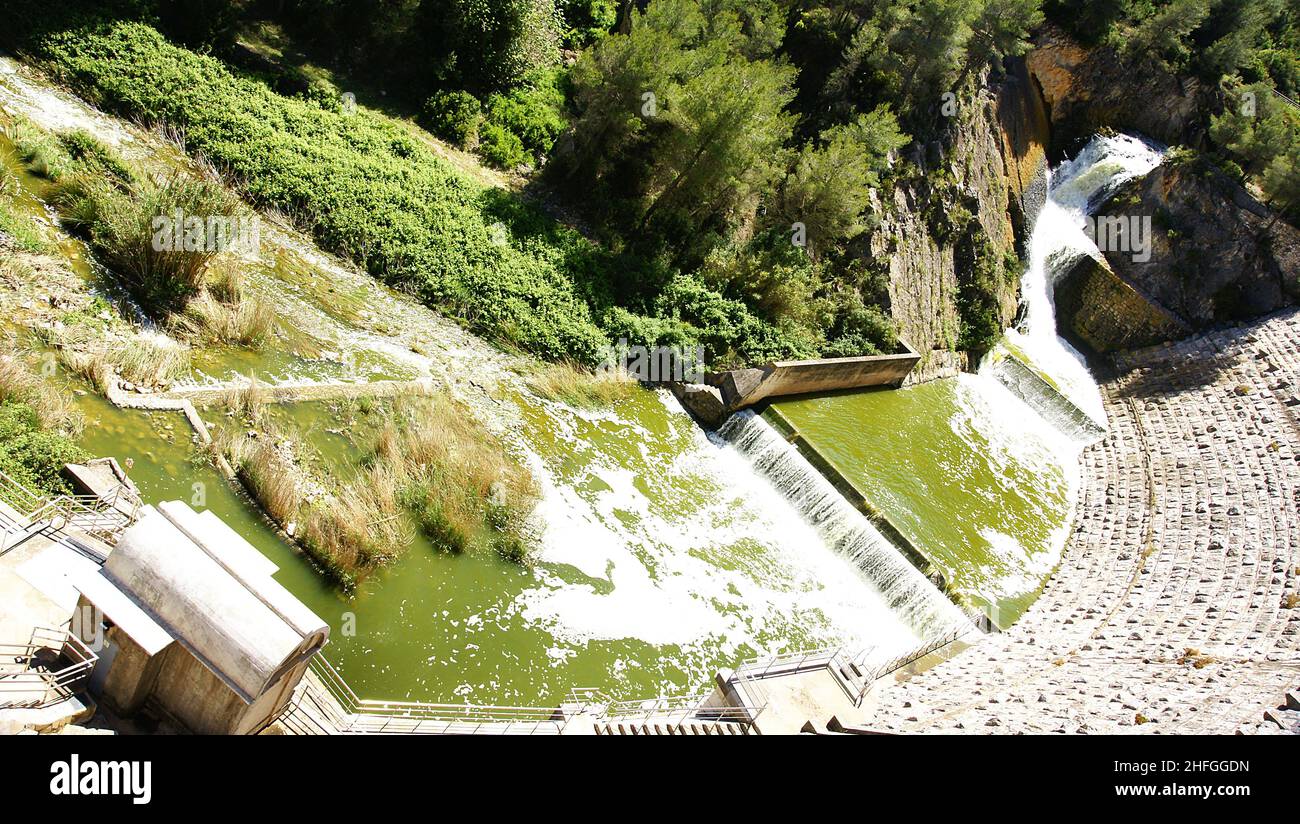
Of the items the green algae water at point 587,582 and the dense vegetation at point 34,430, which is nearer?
the dense vegetation at point 34,430

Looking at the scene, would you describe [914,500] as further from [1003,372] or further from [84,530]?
[84,530]

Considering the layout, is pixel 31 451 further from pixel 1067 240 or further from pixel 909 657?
pixel 1067 240

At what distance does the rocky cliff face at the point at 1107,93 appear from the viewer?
31969mm

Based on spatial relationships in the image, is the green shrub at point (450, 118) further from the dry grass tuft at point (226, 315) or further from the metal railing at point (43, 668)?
the metal railing at point (43, 668)

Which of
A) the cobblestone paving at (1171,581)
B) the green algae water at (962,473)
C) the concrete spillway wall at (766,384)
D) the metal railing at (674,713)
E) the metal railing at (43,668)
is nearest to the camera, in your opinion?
the metal railing at (43,668)

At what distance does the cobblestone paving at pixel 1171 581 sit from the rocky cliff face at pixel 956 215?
6.04m

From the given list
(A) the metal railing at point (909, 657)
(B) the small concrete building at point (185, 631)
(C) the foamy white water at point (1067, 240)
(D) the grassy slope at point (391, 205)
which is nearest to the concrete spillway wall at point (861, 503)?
(A) the metal railing at point (909, 657)

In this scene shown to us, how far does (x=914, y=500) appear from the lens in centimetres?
1873

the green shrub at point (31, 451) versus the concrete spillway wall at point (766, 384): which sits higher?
the concrete spillway wall at point (766, 384)

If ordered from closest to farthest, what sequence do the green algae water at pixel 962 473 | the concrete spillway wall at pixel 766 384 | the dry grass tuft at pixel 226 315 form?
the dry grass tuft at pixel 226 315 → the green algae water at pixel 962 473 → the concrete spillway wall at pixel 766 384

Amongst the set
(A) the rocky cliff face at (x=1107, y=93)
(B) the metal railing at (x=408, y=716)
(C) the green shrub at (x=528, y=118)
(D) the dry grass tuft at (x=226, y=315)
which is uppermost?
(A) the rocky cliff face at (x=1107, y=93)

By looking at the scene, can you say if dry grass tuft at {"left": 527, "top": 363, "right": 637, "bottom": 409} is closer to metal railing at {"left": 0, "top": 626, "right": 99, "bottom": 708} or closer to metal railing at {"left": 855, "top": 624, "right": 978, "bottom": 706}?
metal railing at {"left": 855, "top": 624, "right": 978, "bottom": 706}
